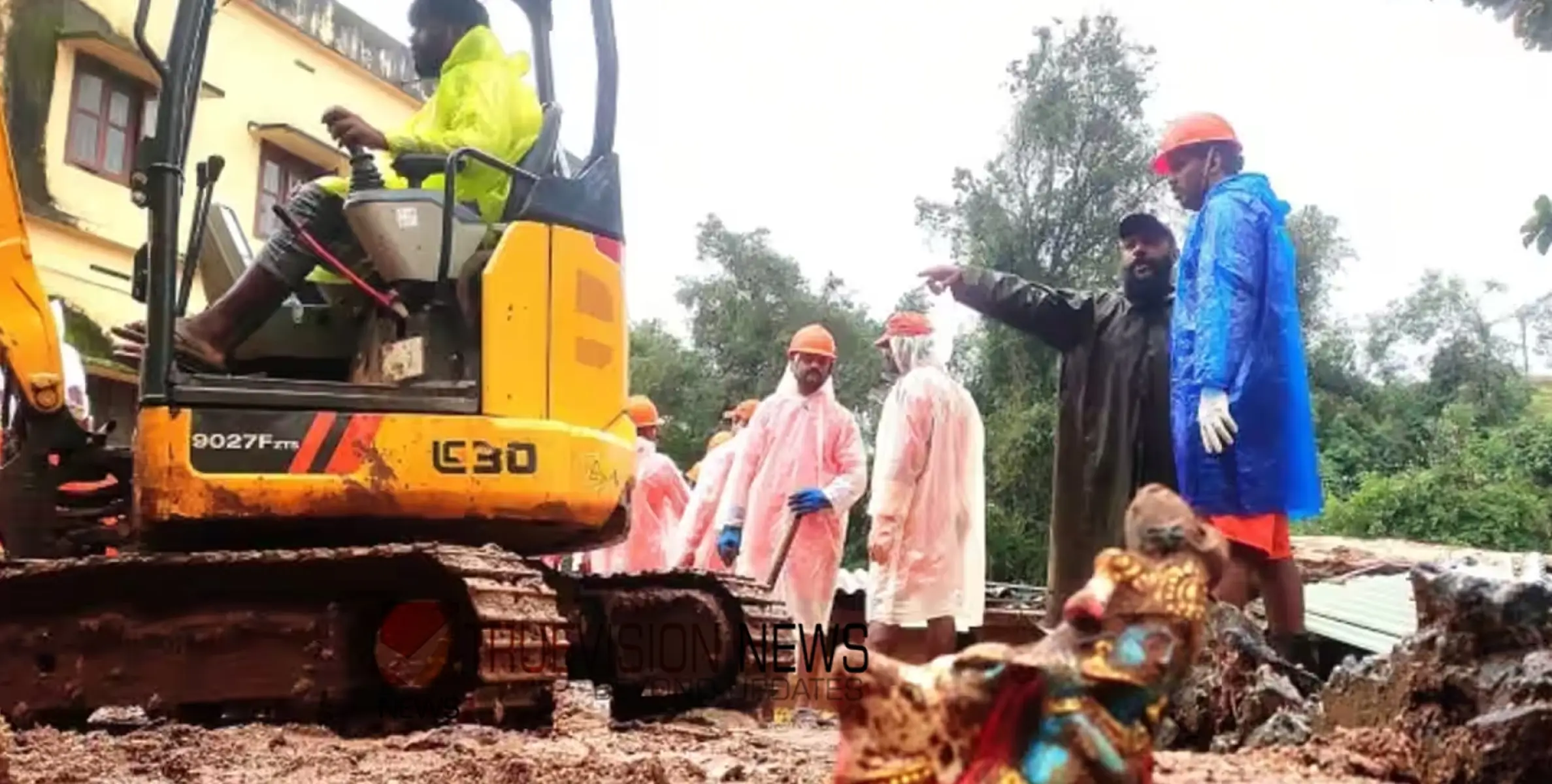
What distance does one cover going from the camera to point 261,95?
48.5 ft

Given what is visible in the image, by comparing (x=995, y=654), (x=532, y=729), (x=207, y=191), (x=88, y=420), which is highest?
(x=207, y=191)

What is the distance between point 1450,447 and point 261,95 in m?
18.2

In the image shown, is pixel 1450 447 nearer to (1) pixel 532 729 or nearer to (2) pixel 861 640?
(2) pixel 861 640

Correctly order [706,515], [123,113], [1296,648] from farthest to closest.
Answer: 1. [123,113]
2. [706,515]
3. [1296,648]

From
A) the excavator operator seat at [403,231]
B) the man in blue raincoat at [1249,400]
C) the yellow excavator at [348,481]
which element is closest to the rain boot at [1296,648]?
the man in blue raincoat at [1249,400]

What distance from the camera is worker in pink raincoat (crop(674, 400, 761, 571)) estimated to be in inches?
333

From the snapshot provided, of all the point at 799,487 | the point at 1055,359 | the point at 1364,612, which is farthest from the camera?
the point at 1055,359

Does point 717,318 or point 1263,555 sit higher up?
point 717,318

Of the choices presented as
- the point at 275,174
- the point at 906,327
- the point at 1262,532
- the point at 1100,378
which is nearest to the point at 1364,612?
the point at 1100,378

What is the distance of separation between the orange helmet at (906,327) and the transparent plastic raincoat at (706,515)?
1.42 meters

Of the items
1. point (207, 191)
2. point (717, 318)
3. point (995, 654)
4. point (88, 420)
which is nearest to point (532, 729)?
point (207, 191)

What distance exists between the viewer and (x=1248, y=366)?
3895 millimetres

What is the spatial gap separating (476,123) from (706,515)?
4495mm

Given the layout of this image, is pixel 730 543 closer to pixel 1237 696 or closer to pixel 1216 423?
pixel 1216 423
